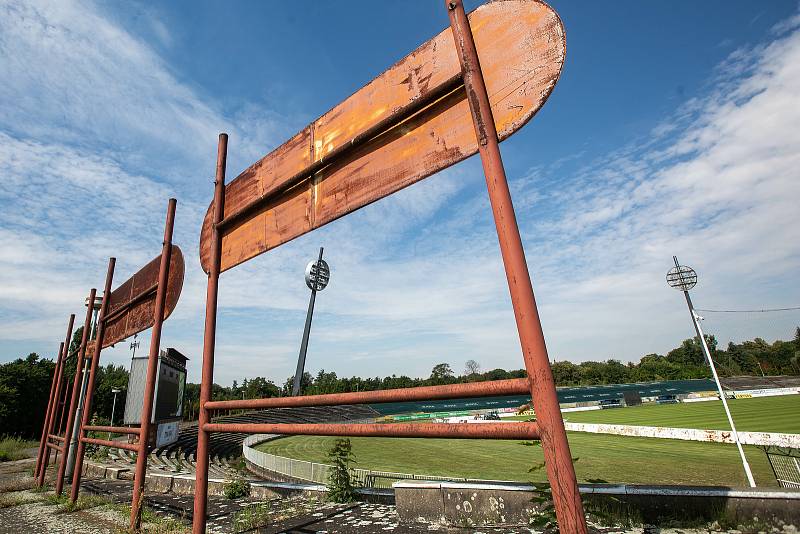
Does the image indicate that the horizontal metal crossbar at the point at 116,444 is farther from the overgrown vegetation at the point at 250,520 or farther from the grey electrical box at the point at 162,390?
the grey electrical box at the point at 162,390

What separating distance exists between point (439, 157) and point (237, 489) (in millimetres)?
5786

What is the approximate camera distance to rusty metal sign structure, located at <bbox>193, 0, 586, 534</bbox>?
1207mm

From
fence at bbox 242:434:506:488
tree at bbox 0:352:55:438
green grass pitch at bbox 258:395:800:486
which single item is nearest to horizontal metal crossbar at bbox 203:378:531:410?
fence at bbox 242:434:506:488

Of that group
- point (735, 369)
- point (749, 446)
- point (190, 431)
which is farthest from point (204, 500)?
point (735, 369)

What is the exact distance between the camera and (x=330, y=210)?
7.34 feet

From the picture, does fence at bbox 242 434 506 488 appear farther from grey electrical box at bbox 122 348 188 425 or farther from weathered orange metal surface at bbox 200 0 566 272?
weathered orange metal surface at bbox 200 0 566 272

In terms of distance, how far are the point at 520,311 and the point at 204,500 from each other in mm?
2676

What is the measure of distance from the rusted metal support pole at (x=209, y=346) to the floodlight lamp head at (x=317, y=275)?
210 ft

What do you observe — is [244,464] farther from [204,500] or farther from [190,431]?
[204,500]

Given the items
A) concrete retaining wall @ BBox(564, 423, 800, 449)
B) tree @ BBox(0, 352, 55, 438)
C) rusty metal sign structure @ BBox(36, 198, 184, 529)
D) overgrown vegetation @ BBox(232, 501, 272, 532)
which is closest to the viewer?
overgrown vegetation @ BBox(232, 501, 272, 532)

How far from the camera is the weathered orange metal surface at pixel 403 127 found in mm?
1439

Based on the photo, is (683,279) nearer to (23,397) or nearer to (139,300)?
(139,300)

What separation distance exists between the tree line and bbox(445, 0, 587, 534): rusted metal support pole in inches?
1022

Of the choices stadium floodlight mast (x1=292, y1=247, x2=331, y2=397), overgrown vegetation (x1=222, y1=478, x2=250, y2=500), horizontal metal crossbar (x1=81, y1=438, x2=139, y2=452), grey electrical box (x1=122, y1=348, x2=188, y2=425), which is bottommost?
overgrown vegetation (x1=222, y1=478, x2=250, y2=500)
